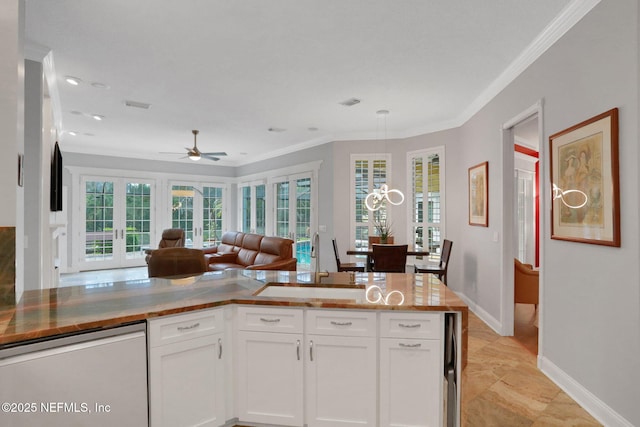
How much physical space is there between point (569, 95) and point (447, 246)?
8.66 ft

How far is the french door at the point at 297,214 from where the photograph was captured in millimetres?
7223

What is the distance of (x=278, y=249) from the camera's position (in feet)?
18.7

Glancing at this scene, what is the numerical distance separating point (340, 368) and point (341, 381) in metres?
0.08

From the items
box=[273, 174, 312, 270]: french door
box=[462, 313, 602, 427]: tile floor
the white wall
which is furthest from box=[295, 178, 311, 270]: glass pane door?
the white wall

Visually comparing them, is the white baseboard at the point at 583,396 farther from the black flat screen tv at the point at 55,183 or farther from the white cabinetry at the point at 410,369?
the black flat screen tv at the point at 55,183

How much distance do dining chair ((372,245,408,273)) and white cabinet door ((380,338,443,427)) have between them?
255cm

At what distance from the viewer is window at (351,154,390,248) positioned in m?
6.25

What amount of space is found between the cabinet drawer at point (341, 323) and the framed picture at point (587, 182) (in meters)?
1.59

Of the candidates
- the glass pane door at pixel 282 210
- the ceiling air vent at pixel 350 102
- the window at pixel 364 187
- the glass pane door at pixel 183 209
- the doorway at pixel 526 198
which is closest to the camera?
the ceiling air vent at pixel 350 102

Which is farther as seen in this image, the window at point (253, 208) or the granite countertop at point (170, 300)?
the window at point (253, 208)

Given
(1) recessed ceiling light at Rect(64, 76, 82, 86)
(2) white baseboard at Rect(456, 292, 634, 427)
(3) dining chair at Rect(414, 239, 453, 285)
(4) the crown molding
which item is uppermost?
(1) recessed ceiling light at Rect(64, 76, 82, 86)

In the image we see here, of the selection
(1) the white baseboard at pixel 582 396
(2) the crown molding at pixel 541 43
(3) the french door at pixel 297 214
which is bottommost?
(1) the white baseboard at pixel 582 396

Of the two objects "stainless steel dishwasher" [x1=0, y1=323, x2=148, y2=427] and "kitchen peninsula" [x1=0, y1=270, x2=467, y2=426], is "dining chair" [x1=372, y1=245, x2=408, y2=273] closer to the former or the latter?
"kitchen peninsula" [x1=0, y1=270, x2=467, y2=426]

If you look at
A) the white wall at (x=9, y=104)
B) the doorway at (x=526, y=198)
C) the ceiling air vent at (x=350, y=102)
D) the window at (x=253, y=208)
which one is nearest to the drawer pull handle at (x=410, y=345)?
the white wall at (x=9, y=104)
